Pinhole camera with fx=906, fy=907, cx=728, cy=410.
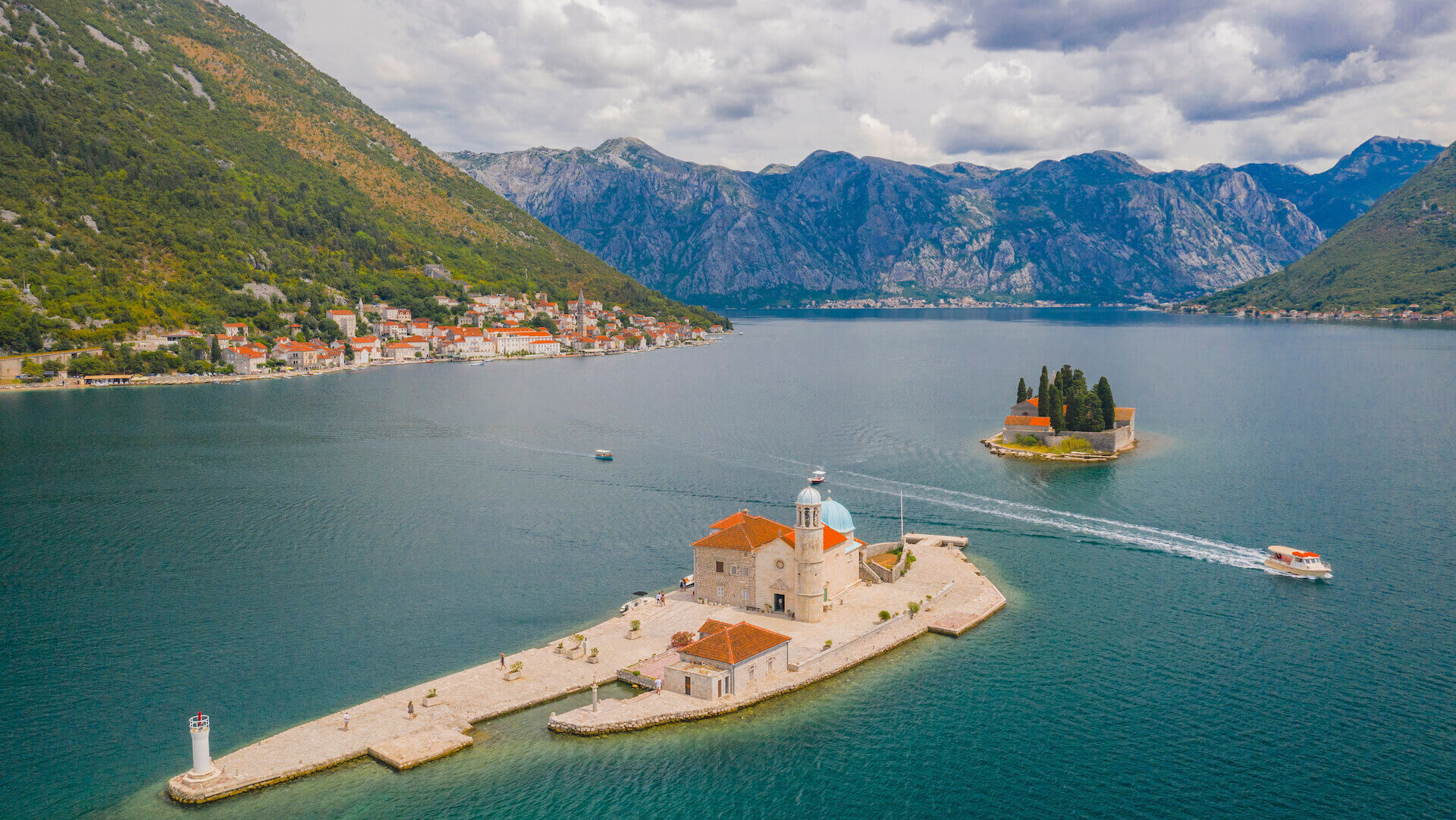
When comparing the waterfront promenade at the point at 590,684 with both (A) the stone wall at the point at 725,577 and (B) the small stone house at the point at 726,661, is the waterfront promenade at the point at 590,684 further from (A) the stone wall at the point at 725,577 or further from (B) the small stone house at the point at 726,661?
(A) the stone wall at the point at 725,577

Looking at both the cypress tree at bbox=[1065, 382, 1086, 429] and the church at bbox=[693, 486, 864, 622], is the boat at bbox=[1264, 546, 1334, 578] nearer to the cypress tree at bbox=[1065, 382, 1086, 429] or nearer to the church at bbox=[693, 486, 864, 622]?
the church at bbox=[693, 486, 864, 622]

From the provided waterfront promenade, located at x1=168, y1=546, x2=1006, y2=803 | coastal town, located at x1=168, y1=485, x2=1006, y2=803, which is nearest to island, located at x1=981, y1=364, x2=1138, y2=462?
coastal town, located at x1=168, y1=485, x2=1006, y2=803

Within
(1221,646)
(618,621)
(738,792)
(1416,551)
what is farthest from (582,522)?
(1416,551)

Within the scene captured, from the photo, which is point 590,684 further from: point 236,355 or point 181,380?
point 236,355

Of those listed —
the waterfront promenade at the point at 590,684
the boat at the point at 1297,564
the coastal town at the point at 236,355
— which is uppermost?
the coastal town at the point at 236,355

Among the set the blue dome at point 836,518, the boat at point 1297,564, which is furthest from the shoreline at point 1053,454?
the blue dome at point 836,518

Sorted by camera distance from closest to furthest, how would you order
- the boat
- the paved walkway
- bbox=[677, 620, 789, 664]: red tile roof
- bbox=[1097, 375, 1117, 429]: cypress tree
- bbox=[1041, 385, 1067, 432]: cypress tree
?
1. the paved walkway
2. bbox=[677, 620, 789, 664]: red tile roof
3. the boat
4. bbox=[1097, 375, 1117, 429]: cypress tree
5. bbox=[1041, 385, 1067, 432]: cypress tree
